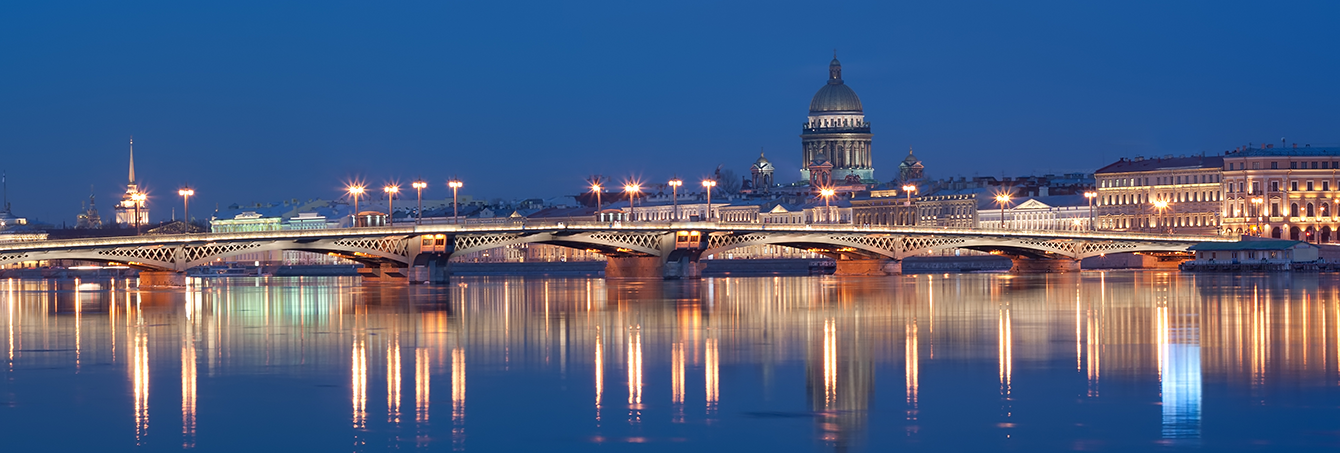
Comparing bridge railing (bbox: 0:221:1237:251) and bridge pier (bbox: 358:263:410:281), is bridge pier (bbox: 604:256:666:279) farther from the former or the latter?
bridge pier (bbox: 358:263:410:281)

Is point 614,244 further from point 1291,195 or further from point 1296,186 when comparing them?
point 1296,186

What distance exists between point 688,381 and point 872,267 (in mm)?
85532

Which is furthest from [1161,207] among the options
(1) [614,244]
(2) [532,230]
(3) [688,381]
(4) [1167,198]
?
(3) [688,381]

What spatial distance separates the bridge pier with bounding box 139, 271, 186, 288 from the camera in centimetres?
8662

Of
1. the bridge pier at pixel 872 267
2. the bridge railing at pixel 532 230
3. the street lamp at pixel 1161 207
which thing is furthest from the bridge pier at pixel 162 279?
the street lamp at pixel 1161 207

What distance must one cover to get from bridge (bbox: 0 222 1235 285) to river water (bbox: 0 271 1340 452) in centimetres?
4274

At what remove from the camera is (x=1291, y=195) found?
474ft

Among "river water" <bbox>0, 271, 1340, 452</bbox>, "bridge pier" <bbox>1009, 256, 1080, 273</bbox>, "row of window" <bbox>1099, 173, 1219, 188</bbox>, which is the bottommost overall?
"river water" <bbox>0, 271, 1340, 452</bbox>

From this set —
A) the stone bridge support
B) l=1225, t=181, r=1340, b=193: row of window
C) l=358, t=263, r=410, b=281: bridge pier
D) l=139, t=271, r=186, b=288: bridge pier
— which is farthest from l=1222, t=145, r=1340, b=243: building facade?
l=139, t=271, r=186, b=288: bridge pier

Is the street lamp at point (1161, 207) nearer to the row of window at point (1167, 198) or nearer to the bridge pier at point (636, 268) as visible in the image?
the row of window at point (1167, 198)

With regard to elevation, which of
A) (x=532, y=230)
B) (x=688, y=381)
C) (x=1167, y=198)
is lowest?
(x=688, y=381)

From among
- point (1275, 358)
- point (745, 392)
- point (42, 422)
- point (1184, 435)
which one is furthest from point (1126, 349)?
point (42, 422)

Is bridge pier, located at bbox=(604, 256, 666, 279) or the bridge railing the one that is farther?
bridge pier, located at bbox=(604, 256, 666, 279)

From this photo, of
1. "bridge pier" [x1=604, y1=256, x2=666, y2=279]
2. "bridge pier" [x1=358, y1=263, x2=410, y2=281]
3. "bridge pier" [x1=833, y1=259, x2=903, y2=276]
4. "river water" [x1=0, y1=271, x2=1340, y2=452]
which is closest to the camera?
"river water" [x1=0, y1=271, x2=1340, y2=452]
